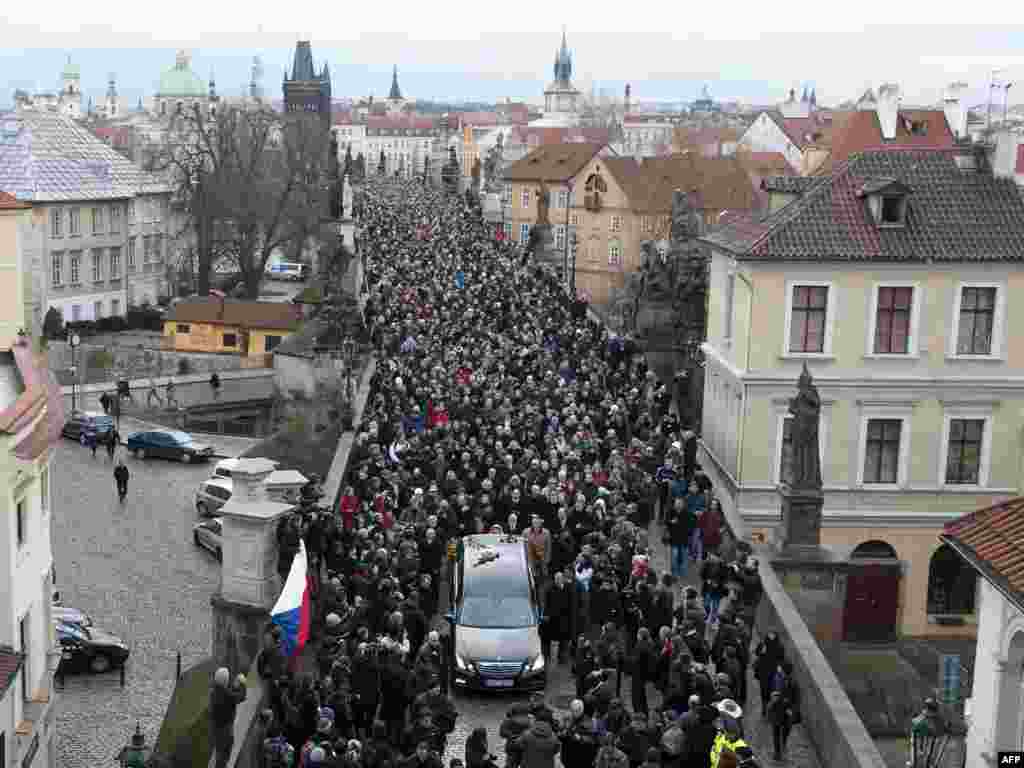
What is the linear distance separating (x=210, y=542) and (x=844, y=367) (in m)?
13.1

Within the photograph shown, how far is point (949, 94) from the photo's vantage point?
136 feet

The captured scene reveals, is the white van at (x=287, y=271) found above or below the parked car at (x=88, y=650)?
above

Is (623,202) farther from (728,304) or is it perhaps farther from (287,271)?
(728,304)

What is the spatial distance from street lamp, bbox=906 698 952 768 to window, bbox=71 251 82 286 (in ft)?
176

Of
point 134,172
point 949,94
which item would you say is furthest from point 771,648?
point 134,172

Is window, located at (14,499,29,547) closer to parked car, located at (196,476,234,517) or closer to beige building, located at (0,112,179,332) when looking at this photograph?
parked car, located at (196,476,234,517)

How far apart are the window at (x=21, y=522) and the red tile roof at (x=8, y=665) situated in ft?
4.70

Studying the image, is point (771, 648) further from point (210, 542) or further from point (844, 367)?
point (210, 542)

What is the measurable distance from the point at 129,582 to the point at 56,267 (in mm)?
37717

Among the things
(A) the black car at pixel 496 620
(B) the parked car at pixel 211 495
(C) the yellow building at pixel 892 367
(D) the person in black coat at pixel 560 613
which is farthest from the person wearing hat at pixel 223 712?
(B) the parked car at pixel 211 495

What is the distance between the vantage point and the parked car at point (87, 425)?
4009cm

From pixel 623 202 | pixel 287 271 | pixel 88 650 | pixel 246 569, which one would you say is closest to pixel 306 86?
pixel 287 271

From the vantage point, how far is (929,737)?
15.7 m

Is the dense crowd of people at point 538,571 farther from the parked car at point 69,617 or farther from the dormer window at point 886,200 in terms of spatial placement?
the dormer window at point 886,200
